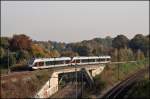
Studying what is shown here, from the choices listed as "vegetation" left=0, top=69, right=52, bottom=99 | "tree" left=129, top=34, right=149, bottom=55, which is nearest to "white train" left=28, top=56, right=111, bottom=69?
"vegetation" left=0, top=69, right=52, bottom=99

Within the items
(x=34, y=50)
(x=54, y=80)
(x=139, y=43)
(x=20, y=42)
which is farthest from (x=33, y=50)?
(x=139, y=43)

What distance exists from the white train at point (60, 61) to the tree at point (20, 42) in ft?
48.6

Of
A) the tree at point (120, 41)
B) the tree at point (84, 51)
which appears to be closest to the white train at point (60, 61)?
the tree at point (84, 51)

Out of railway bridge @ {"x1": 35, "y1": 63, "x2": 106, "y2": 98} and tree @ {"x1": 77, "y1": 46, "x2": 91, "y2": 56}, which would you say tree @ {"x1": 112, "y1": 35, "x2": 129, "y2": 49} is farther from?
railway bridge @ {"x1": 35, "y1": 63, "x2": 106, "y2": 98}

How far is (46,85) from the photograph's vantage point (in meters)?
48.6

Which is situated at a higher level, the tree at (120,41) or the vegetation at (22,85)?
the tree at (120,41)

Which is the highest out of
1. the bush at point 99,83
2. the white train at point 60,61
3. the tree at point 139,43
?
the tree at point 139,43

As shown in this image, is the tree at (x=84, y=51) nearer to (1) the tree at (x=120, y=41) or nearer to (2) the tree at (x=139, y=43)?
(2) the tree at (x=139, y=43)

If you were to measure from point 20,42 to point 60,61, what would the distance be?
20463 millimetres

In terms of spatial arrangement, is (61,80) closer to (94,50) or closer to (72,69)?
(72,69)

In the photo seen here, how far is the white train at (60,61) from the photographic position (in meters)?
57.7

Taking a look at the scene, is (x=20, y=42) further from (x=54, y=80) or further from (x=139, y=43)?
(x=139, y=43)

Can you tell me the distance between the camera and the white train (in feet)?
189

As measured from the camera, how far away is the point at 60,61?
219ft
